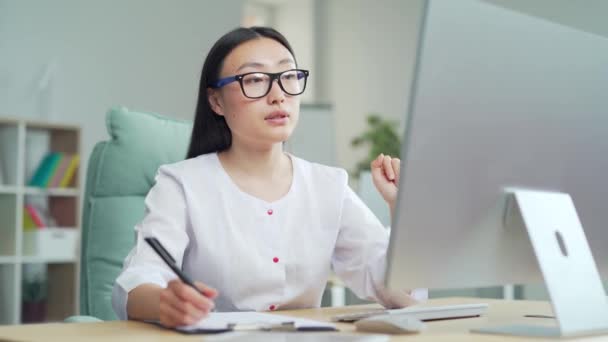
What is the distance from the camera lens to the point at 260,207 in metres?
1.52

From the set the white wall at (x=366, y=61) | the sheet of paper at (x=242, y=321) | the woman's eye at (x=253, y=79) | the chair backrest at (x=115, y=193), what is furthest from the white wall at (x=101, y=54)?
the sheet of paper at (x=242, y=321)

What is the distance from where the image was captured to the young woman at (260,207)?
57.7 inches

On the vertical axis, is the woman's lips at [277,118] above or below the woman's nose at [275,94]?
below

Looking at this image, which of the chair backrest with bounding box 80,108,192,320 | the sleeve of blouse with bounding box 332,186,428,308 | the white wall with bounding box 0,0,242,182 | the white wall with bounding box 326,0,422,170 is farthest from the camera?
the white wall with bounding box 326,0,422,170

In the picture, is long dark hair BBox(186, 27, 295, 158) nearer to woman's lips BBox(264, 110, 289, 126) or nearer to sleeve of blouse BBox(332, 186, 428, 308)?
woman's lips BBox(264, 110, 289, 126)

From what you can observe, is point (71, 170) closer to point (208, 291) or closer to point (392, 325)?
point (208, 291)

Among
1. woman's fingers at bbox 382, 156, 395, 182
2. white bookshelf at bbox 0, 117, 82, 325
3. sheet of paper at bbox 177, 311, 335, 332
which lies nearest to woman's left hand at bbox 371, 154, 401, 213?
woman's fingers at bbox 382, 156, 395, 182

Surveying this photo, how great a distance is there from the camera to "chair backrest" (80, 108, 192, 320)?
5.91ft

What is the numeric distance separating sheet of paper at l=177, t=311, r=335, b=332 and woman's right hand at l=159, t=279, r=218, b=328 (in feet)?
0.05

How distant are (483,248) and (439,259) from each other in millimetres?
78

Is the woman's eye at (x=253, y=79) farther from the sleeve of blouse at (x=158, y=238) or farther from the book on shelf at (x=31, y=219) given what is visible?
the book on shelf at (x=31, y=219)

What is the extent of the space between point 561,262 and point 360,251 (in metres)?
0.60

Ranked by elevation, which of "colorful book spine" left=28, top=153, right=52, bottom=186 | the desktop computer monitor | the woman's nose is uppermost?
"colorful book spine" left=28, top=153, right=52, bottom=186

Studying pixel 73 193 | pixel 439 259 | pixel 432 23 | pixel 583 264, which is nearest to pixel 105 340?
pixel 439 259
